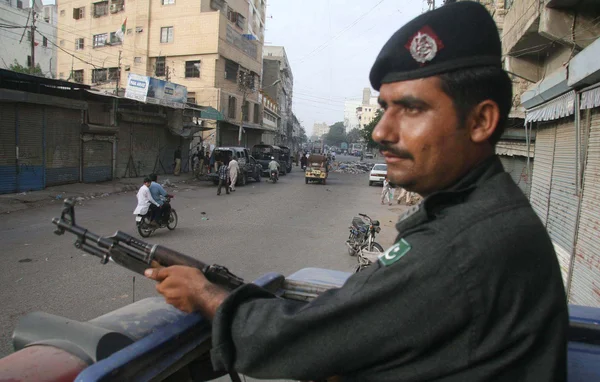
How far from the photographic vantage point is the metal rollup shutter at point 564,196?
572 cm

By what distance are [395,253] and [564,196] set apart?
21.4 feet

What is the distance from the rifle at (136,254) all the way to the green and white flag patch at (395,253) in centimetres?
62

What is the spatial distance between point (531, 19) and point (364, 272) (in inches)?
339

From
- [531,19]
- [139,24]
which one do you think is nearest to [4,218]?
[531,19]

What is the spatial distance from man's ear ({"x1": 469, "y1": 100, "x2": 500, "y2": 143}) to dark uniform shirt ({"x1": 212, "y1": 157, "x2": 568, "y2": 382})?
16cm

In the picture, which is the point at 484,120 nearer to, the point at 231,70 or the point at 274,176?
the point at 274,176

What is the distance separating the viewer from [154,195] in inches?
361

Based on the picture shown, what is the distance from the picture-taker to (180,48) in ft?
106

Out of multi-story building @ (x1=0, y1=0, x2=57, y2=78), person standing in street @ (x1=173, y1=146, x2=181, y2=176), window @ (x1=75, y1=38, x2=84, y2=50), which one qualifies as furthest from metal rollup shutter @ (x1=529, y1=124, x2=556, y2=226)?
window @ (x1=75, y1=38, x2=84, y2=50)

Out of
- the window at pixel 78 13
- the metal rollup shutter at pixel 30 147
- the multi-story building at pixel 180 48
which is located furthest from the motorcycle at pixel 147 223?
the window at pixel 78 13

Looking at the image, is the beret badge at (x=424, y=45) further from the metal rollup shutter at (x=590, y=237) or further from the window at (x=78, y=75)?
the window at (x=78, y=75)

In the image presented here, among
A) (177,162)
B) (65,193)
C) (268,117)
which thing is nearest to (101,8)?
(268,117)

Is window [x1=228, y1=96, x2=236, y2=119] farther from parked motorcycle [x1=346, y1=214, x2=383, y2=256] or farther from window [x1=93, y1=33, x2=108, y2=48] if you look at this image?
parked motorcycle [x1=346, y1=214, x2=383, y2=256]

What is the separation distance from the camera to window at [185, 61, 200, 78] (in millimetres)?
32094
